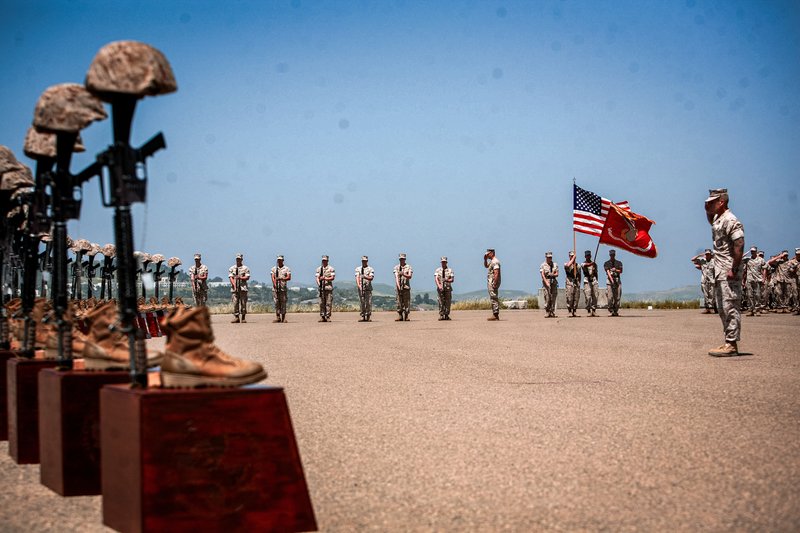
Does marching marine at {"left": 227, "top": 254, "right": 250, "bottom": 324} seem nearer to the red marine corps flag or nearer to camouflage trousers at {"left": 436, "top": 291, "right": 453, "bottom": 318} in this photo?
camouflage trousers at {"left": 436, "top": 291, "right": 453, "bottom": 318}

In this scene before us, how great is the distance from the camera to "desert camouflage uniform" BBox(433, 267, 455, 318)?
118 feet

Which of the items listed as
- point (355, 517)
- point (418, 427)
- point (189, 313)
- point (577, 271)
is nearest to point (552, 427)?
point (418, 427)

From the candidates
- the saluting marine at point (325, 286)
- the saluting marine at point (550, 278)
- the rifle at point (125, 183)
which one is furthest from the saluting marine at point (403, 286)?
the rifle at point (125, 183)

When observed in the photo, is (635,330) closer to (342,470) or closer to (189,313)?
(342,470)

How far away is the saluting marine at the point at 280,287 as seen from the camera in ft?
117

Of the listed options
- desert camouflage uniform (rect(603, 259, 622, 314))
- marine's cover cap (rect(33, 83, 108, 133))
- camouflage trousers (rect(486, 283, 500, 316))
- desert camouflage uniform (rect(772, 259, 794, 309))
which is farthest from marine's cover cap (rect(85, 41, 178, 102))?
desert camouflage uniform (rect(772, 259, 794, 309))

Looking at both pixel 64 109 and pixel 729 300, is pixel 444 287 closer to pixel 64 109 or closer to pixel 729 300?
pixel 729 300

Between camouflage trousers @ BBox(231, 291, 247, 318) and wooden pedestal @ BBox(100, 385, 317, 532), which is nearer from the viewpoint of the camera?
wooden pedestal @ BBox(100, 385, 317, 532)

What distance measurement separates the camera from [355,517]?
5289 mm

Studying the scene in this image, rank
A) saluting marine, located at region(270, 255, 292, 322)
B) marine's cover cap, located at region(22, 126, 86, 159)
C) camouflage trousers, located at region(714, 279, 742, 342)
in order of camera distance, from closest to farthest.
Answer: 1. marine's cover cap, located at region(22, 126, 86, 159)
2. camouflage trousers, located at region(714, 279, 742, 342)
3. saluting marine, located at region(270, 255, 292, 322)

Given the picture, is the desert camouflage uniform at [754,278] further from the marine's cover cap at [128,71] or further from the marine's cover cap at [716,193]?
the marine's cover cap at [128,71]

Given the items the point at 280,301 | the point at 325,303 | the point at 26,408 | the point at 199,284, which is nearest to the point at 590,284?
the point at 325,303

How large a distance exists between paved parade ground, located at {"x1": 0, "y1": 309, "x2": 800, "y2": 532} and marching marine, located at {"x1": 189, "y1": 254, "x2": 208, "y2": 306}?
23.9 m

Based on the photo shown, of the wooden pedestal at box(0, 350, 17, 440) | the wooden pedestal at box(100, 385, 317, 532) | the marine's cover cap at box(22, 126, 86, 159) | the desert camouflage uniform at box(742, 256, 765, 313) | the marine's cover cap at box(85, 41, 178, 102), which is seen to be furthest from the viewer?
the desert camouflage uniform at box(742, 256, 765, 313)
